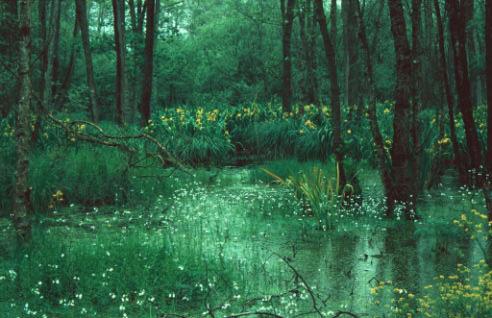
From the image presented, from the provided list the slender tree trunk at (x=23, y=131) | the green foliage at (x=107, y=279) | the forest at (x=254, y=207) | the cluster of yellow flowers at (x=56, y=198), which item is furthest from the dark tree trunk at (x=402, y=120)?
the cluster of yellow flowers at (x=56, y=198)

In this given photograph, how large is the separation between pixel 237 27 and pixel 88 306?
1043 inches

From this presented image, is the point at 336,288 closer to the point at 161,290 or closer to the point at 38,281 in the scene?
the point at 161,290

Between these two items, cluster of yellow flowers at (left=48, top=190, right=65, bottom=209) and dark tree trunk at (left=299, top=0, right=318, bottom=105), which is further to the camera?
dark tree trunk at (left=299, top=0, right=318, bottom=105)

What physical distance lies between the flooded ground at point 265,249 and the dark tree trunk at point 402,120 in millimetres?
411

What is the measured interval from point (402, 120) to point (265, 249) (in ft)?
8.31

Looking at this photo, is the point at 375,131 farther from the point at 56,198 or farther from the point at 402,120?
the point at 56,198

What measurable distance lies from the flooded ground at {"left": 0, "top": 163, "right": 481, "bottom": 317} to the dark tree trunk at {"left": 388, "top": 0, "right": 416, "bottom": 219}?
16.2 inches

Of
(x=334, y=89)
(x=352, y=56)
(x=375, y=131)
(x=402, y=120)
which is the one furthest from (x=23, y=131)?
(x=352, y=56)

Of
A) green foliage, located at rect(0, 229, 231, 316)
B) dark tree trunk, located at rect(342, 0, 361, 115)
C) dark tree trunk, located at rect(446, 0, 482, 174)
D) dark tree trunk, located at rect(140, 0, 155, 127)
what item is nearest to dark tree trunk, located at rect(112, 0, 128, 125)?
dark tree trunk, located at rect(140, 0, 155, 127)

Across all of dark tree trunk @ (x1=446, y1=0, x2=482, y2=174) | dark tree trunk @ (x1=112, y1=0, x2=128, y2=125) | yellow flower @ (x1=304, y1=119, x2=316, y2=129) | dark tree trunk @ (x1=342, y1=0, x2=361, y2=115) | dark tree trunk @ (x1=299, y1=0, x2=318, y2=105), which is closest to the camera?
dark tree trunk @ (x1=446, y1=0, x2=482, y2=174)

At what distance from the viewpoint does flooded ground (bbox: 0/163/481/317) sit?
4.92 m

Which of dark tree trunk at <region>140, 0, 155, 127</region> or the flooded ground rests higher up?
dark tree trunk at <region>140, 0, 155, 127</region>

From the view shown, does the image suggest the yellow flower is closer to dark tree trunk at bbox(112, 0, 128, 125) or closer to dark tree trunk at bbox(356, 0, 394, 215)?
dark tree trunk at bbox(112, 0, 128, 125)

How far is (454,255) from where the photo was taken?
6246 millimetres
